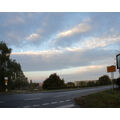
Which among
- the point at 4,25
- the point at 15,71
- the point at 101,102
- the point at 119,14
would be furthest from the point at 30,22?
the point at 15,71

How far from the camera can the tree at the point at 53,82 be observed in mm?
27731

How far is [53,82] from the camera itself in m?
28.6

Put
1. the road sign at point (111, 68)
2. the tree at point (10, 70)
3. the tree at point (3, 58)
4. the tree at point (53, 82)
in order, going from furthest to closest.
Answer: the tree at point (53, 82) < the tree at point (10, 70) < the tree at point (3, 58) < the road sign at point (111, 68)

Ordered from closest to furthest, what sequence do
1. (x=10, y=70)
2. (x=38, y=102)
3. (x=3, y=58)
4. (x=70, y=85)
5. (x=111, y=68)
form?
(x=38, y=102)
(x=111, y=68)
(x=10, y=70)
(x=3, y=58)
(x=70, y=85)

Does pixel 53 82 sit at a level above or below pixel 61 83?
above

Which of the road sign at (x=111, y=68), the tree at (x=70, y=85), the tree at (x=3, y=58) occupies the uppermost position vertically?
the tree at (x=3, y=58)

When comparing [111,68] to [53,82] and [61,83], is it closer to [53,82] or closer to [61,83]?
[53,82]

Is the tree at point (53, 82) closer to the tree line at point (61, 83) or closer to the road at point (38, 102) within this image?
the tree line at point (61, 83)

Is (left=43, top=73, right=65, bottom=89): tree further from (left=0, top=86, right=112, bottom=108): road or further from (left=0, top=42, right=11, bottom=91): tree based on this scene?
(left=0, top=86, right=112, bottom=108): road

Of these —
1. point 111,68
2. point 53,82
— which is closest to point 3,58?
point 53,82

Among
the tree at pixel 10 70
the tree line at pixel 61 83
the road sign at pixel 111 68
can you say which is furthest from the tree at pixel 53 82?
the road sign at pixel 111 68

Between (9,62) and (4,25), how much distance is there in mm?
11820

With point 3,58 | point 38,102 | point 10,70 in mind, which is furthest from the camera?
point 3,58

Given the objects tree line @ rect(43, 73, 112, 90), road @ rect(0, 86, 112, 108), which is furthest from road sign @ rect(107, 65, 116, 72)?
tree line @ rect(43, 73, 112, 90)
